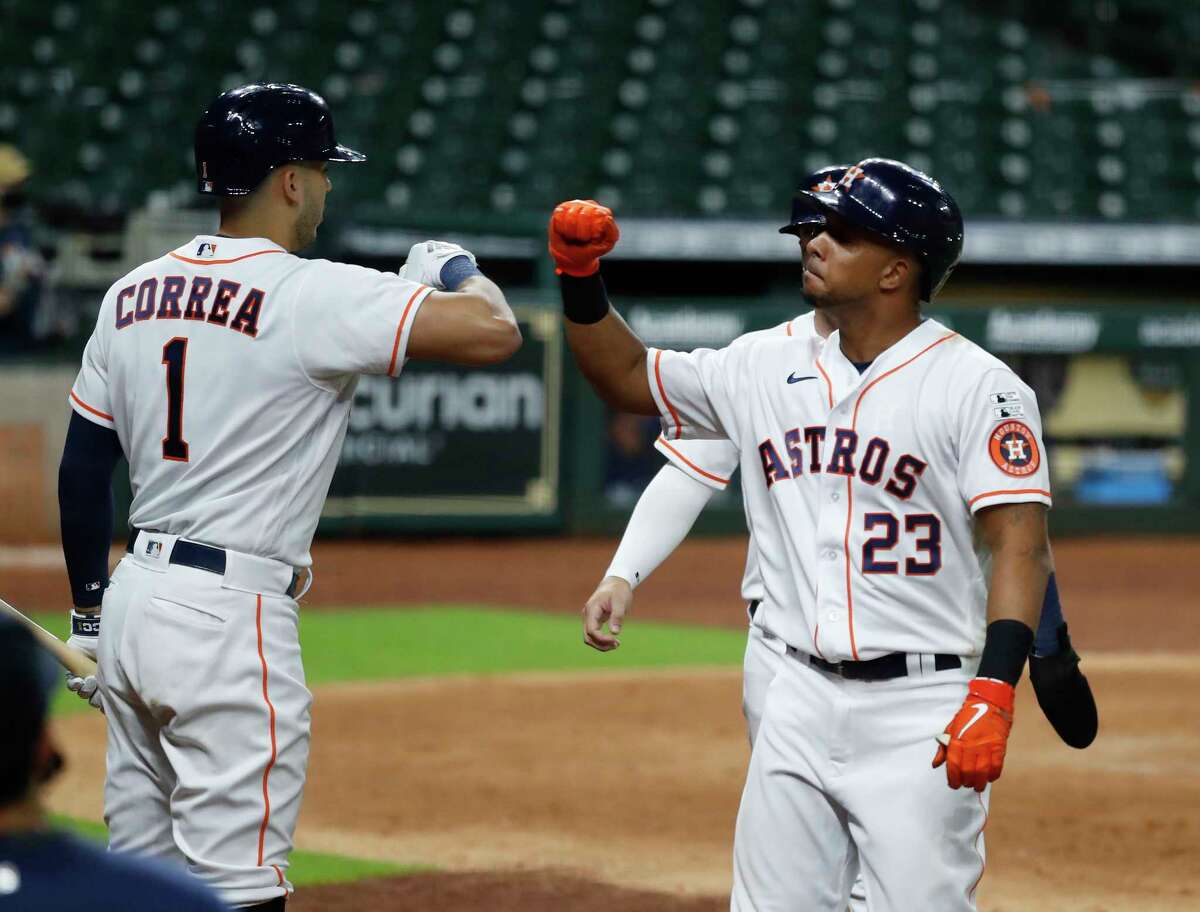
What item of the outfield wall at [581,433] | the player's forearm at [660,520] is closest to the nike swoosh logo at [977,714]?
the player's forearm at [660,520]

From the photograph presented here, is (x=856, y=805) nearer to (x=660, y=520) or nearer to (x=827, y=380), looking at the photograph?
(x=827, y=380)

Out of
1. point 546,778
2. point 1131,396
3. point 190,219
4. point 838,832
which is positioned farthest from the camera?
point 1131,396

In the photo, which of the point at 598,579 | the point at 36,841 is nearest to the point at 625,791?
the point at 36,841

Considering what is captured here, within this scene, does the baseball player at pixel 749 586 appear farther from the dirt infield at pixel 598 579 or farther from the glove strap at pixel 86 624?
the dirt infield at pixel 598 579

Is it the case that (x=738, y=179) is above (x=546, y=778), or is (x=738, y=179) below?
above

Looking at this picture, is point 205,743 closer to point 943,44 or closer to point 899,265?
point 899,265

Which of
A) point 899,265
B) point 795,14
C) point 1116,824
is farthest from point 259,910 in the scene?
point 795,14

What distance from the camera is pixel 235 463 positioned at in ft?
11.7

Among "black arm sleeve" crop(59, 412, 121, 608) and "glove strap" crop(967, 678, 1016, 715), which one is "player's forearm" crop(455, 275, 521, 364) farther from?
"glove strap" crop(967, 678, 1016, 715)

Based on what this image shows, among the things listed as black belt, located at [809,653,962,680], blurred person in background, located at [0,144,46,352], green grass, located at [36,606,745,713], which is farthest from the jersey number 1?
blurred person in background, located at [0,144,46,352]

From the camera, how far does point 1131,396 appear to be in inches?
729

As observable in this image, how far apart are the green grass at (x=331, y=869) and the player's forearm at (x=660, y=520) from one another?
1973 mm

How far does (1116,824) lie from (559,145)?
14.1 metres

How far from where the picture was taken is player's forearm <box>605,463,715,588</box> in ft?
15.0
